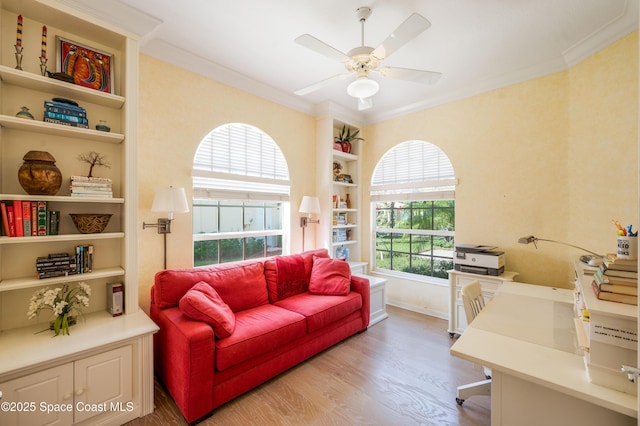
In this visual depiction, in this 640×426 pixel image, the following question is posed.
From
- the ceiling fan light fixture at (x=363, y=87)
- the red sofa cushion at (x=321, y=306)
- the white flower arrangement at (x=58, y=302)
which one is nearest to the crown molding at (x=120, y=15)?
the ceiling fan light fixture at (x=363, y=87)

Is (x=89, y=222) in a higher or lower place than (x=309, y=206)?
lower

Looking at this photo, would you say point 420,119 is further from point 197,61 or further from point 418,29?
point 197,61

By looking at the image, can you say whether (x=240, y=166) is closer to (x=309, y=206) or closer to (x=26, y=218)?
(x=309, y=206)

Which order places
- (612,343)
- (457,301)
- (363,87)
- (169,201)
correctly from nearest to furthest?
(612,343) → (363,87) → (169,201) → (457,301)

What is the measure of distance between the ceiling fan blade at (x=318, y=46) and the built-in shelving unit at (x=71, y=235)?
139 centimetres

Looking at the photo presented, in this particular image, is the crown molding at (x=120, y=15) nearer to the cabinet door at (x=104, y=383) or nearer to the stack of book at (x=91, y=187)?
the stack of book at (x=91, y=187)

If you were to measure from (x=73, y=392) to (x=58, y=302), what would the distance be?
1.88 ft

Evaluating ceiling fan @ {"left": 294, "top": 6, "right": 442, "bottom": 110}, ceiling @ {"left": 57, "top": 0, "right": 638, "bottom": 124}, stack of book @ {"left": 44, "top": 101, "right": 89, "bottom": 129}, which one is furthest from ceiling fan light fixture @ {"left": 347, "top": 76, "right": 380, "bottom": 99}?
stack of book @ {"left": 44, "top": 101, "right": 89, "bottom": 129}

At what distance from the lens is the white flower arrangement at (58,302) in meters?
1.74

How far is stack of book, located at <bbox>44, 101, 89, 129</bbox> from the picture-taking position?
6.14 ft

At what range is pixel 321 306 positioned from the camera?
8.84 feet

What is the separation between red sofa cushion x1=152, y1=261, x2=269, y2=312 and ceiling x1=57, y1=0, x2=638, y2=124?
79.5 inches

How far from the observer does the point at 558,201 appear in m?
2.76

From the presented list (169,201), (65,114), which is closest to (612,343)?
(169,201)
